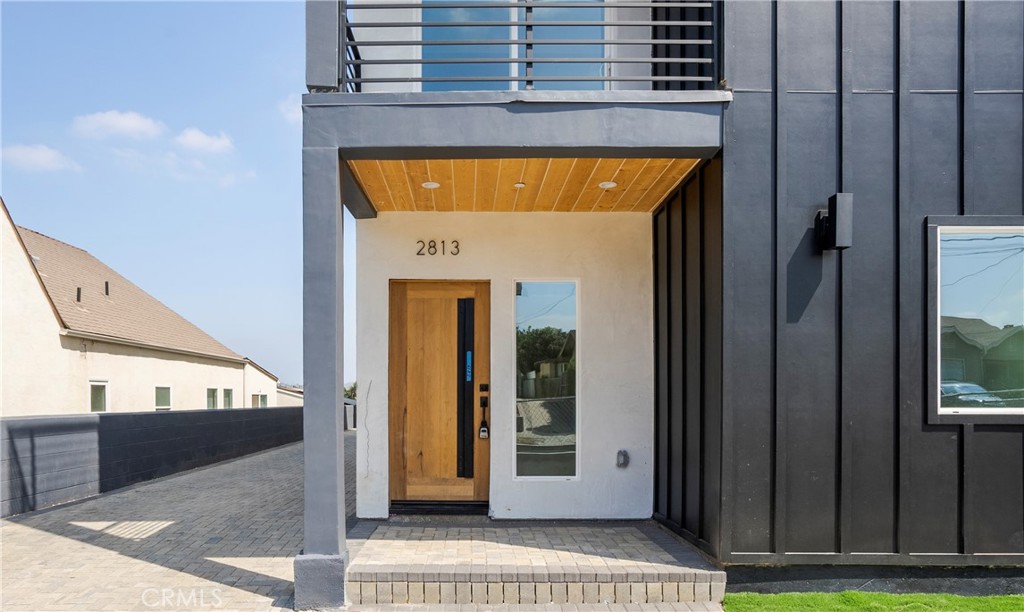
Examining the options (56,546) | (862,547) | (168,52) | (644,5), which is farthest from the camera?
(168,52)

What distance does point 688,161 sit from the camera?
4.65 m

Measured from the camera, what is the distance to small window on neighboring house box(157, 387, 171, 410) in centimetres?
1523

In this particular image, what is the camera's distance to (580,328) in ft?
19.7

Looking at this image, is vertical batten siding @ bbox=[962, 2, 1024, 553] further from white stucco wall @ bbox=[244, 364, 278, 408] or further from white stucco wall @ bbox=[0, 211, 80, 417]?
white stucco wall @ bbox=[244, 364, 278, 408]

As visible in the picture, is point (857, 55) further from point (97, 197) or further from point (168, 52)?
point (97, 197)

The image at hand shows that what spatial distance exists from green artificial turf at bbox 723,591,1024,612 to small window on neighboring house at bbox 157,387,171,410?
1469 cm

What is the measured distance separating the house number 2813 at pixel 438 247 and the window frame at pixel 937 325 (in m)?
3.72

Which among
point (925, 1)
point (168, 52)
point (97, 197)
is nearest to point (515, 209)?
point (925, 1)

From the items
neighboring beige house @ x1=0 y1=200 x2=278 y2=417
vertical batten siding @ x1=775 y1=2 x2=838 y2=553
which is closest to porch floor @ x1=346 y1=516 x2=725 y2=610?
vertical batten siding @ x1=775 y1=2 x2=838 y2=553

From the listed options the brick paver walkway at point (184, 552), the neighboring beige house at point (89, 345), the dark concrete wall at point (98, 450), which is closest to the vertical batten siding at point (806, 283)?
the brick paver walkway at point (184, 552)

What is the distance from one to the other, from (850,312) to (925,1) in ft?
7.11

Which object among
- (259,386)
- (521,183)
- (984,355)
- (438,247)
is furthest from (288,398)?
(984,355)

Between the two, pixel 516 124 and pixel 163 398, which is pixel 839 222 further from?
pixel 163 398

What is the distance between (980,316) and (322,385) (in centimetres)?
438
